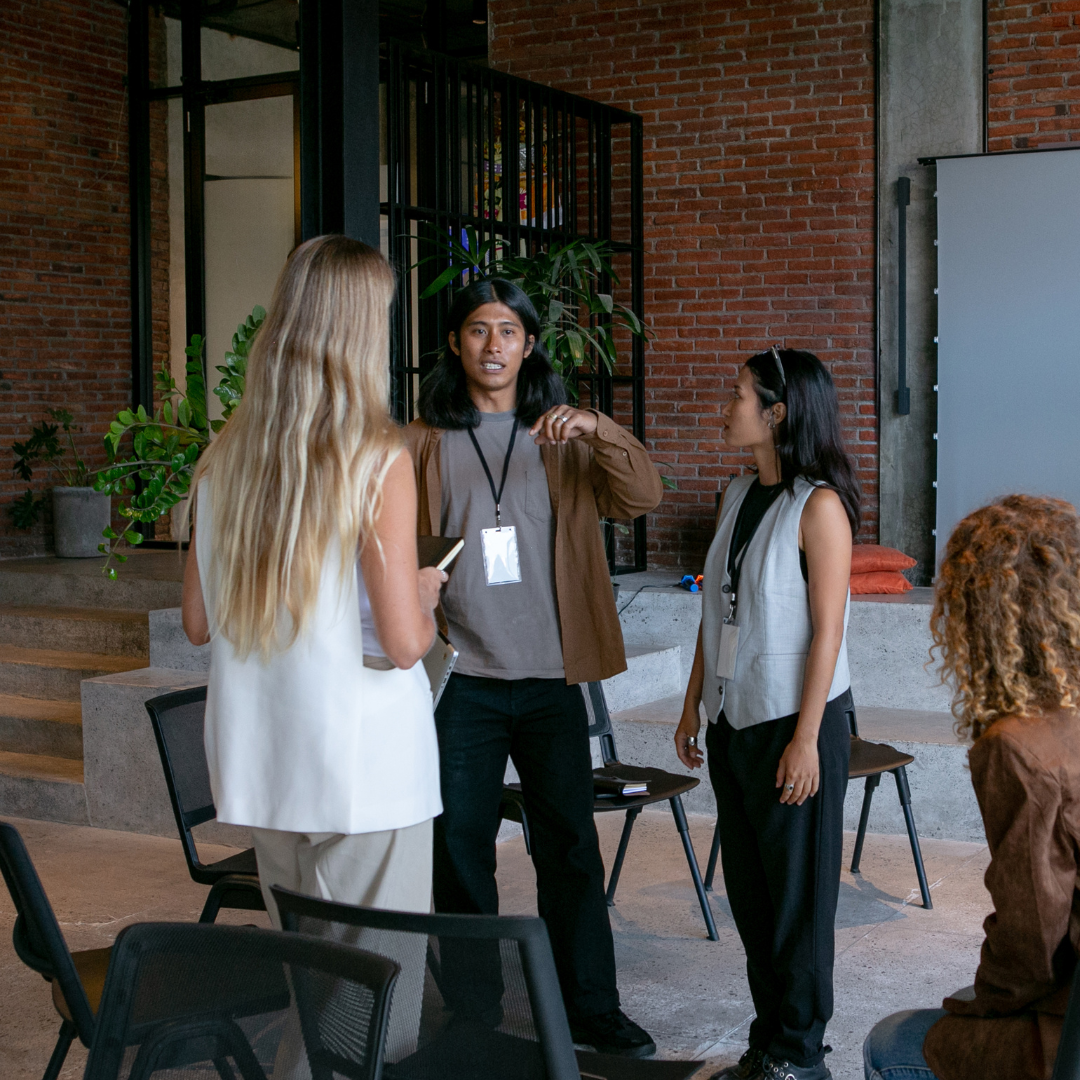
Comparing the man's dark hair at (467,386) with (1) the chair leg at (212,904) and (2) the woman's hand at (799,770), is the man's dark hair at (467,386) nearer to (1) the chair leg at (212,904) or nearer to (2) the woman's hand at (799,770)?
(2) the woman's hand at (799,770)

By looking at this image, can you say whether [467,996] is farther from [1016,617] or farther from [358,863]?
[1016,617]

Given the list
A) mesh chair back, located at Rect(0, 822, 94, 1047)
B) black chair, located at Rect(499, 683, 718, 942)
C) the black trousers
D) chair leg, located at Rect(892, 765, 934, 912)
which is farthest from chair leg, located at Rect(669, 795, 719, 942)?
mesh chair back, located at Rect(0, 822, 94, 1047)

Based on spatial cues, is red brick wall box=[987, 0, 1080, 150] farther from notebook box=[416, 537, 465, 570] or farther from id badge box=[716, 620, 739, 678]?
notebook box=[416, 537, 465, 570]

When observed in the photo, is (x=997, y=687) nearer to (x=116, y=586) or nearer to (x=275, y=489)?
(x=275, y=489)

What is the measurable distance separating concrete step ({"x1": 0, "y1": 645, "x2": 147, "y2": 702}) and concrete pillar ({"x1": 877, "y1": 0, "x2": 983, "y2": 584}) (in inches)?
147

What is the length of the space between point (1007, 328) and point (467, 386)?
13.8ft

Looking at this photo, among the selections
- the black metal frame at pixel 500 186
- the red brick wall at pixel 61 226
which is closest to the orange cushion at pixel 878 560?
the black metal frame at pixel 500 186

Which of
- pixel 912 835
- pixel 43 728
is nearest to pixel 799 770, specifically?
pixel 912 835

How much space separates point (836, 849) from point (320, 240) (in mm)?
1526

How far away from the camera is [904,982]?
3189mm

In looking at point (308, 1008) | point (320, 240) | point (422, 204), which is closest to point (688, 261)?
point (422, 204)

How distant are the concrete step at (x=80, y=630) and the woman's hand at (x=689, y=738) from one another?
3401mm

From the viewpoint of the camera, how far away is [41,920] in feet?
6.07

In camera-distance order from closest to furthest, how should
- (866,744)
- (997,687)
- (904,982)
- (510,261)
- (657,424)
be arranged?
(997,687), (904,982), (866,744), (510,261), (657,424)
